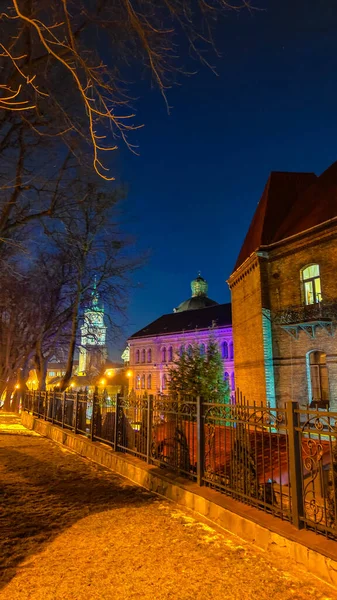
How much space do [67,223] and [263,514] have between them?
1271cm

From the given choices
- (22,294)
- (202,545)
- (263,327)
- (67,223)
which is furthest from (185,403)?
(22,294)

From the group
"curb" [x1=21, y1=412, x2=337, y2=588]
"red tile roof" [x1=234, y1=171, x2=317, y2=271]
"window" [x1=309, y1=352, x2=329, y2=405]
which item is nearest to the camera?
"curb" [x1=21, y1=412, x2=337, y2=588]

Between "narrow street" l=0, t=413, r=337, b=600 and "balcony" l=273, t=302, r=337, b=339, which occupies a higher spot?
"balcony" l=273, t=302, r=337, b=339

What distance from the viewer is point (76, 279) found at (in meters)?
22.0

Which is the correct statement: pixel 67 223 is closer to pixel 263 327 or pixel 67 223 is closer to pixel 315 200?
pixel 263 327

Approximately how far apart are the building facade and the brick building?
82.8 ft

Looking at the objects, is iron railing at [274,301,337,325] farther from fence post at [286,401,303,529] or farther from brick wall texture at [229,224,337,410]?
fence post at [286,401,303,529]

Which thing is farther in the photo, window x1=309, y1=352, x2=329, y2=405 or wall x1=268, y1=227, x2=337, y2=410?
window x1=309, y1=352, x2=329, y2=405

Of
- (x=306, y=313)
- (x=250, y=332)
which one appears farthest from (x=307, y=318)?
(x=250, y=332)

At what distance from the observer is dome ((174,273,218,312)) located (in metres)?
63.0

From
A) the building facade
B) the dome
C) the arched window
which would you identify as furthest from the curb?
the dome

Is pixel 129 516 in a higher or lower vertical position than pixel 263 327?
lower

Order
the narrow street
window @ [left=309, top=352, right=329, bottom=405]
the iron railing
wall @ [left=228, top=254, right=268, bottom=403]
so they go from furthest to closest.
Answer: wall @ [left=228, top=254, right=268, bottom=403] < window @ [left=309, top=352, right=329, bottom=405] < the iron railing < the narrow street

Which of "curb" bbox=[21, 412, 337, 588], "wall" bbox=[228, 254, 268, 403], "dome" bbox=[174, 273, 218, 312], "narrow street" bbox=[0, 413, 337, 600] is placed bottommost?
"narrow street" bbox=[0, 413, 337, 600]
